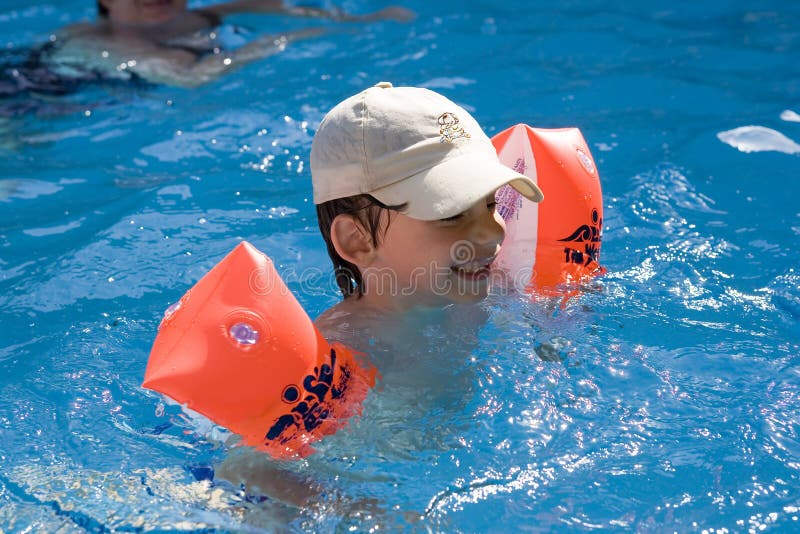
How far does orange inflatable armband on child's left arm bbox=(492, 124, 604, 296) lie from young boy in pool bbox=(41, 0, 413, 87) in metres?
3.38

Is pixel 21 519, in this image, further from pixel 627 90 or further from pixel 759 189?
pixel 627 90

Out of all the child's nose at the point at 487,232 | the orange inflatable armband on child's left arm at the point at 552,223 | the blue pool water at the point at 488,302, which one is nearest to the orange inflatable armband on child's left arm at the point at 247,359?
the blue pool water at the point at 488,302

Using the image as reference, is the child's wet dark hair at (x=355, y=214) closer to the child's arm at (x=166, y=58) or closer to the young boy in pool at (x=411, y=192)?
the young boy in pool at (x=411, y=192)

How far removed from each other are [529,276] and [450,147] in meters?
0.82

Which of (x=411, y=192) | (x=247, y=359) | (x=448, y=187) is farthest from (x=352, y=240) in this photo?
(x=247, y=359)

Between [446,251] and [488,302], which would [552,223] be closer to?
[488,302]

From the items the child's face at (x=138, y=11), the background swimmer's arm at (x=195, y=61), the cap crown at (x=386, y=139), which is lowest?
the background swimmer's arm at (x=195, y=61)

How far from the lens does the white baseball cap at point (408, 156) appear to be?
2.98 metres

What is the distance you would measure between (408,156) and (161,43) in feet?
14.8

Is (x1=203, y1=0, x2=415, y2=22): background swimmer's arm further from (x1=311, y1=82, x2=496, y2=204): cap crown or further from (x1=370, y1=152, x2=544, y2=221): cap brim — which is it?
(x1=370, y1=152, x2=544, y2=221): cap brim

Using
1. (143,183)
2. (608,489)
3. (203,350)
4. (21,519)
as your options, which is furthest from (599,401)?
(143,183)

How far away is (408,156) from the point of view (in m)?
3.01

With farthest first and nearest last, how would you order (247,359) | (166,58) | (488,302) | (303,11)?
(303,11) → (166,58) → (488,302) → (247,359)

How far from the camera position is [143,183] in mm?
5207
